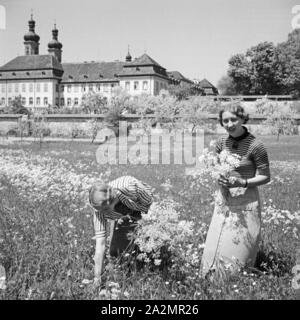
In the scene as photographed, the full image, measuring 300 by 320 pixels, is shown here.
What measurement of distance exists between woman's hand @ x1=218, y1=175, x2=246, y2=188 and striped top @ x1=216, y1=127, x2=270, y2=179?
115 millimetres

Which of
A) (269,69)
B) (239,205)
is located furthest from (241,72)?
(239,205)

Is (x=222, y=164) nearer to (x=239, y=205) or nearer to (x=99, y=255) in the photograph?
(x=239, y=205)

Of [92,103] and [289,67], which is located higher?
[289,67]

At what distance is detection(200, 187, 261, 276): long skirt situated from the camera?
441 centimetres

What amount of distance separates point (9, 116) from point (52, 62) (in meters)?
45.9

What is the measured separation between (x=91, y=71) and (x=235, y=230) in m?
92.9

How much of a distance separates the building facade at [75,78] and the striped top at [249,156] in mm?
73856

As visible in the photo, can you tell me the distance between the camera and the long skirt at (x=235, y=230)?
4414mm

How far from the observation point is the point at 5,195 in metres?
7.98

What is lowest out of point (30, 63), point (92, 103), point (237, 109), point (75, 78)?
point (237, 109)

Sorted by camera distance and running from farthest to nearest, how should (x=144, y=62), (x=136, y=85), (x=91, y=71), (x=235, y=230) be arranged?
(x=91, y=71) < (x=136, y=85) < (x=144, y=62) < (x=235, y=230)

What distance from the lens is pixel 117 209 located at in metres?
4.69
